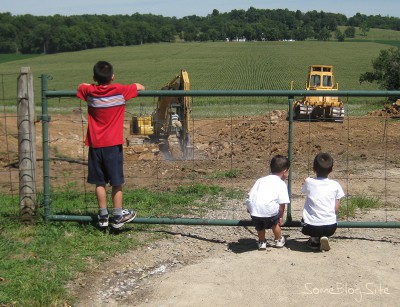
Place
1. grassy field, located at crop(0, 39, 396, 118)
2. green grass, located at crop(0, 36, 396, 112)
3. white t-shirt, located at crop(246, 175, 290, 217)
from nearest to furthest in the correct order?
white t-shirt, located at crop(246, 175, 290, 217) < green grass, located at crop(0, 36, 396, 112) < grassy field, located at crop(0, 39, 396, 118)

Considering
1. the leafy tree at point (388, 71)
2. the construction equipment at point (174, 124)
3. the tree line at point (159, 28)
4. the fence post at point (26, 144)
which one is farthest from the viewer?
the tree line at point (159, 28)

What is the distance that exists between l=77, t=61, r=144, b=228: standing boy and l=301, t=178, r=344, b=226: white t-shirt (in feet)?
6.65

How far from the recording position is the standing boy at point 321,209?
6473 millimetres

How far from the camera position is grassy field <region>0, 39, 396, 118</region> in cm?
4609

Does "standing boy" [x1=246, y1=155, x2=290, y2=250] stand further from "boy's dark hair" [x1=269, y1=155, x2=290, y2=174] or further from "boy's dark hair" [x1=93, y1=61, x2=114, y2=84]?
"boy's dark hair" [x1=93, y1=61, x2=114, y2=84]

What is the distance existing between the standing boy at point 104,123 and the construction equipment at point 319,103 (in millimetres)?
14722

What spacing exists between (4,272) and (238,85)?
130 feet

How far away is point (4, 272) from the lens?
5.86m

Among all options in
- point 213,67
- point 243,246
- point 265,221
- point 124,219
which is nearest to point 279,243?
point 265,221

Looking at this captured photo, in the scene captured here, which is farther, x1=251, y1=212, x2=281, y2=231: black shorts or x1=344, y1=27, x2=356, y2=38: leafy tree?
x1=344, y1=27, x2=356, y2=38: leafy tree

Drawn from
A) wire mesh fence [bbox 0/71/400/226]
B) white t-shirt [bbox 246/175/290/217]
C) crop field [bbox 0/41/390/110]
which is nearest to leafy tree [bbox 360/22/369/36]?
crop field [bbox 0/41/390/110]

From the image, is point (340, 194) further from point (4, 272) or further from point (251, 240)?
point (4, 272)

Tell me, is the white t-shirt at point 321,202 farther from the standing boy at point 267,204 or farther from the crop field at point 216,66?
the crop field at point 216,66

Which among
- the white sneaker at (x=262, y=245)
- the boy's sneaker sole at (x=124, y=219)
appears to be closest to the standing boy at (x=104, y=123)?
the boy's sneaker sole at (x=124, y=219)
